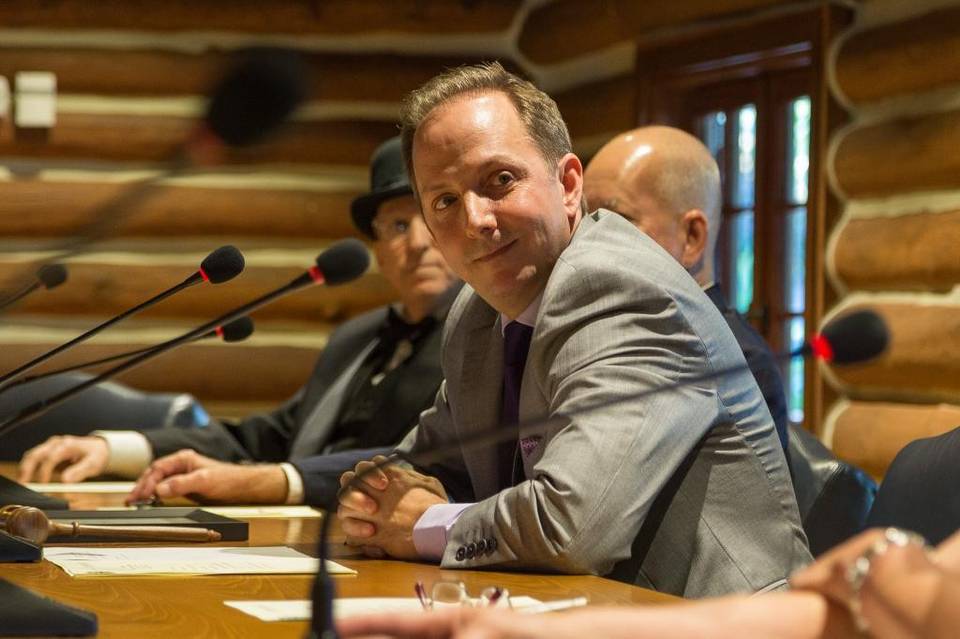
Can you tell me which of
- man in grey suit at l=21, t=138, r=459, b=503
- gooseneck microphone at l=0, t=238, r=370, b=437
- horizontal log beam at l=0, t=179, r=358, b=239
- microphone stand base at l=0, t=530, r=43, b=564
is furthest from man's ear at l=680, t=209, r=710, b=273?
horizontal log beam at l=0, t=179, r=358, b=239

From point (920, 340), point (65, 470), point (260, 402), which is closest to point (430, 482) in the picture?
point (65, 470)

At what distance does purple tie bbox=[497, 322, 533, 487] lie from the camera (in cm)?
229

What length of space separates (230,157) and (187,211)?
1.69ft

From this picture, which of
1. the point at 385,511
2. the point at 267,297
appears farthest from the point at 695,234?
the point at 267,297

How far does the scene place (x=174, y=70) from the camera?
21.5 feet

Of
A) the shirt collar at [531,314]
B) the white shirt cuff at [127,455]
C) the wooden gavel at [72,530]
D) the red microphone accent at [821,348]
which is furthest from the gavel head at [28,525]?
the white shirt cuff at [127,455]

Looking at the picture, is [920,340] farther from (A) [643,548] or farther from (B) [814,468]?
(A) [643,548]

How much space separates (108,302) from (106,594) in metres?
5.00

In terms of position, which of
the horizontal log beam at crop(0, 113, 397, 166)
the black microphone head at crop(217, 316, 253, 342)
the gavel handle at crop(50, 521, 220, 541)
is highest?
the horizontal log beam at crop(0, 113, 397, 166)

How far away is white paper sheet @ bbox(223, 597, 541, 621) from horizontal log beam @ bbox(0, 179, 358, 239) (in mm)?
4927

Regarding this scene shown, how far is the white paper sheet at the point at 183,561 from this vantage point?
1.88 meters

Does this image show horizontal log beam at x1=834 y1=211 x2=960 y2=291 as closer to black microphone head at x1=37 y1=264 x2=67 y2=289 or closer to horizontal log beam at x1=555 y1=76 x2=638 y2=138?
horizontal log beam at x1=555 y1=76 x2=638 y2=138

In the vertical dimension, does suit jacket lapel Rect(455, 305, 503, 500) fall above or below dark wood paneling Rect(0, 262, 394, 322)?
below

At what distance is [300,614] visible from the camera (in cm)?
154
